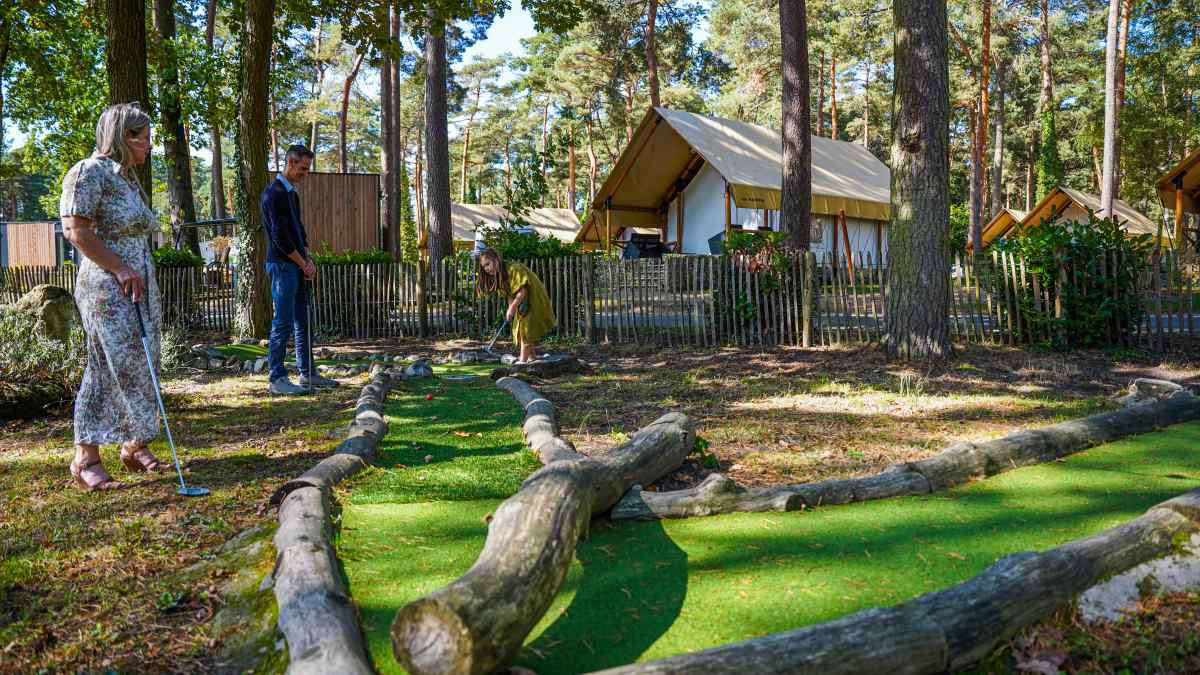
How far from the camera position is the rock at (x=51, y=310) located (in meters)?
6.97

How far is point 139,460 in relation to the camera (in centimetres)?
423

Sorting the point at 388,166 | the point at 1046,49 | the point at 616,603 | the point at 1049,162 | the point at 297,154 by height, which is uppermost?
the point at 1046,49

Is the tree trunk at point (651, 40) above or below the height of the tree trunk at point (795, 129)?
above

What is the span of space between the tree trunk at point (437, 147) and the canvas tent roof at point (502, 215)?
70.7 ft

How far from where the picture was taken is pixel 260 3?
10836 mm

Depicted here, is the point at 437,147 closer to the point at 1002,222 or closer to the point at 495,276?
the point at 495,276

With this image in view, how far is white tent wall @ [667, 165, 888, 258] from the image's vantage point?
21.5 m

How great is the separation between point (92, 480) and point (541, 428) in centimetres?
227

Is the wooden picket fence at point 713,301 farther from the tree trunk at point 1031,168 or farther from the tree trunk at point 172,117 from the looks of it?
the tree trunk at point 1031,168

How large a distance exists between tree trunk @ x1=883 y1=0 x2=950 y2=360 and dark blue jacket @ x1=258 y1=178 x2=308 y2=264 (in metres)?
5.66

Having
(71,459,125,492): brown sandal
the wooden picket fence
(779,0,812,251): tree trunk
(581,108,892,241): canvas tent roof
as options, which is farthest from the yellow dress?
(581,108,892,241): canvas tent roof

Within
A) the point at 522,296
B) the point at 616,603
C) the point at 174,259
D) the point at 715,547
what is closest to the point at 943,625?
the point at 616,603

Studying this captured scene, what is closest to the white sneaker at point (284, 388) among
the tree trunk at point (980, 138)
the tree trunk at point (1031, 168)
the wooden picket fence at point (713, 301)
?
the wooden picket fence at point (713, 301)

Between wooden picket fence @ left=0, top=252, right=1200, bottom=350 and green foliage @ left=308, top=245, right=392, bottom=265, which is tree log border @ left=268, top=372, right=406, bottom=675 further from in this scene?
green foliage @ left=308, top=245, right=392, bottom=265
